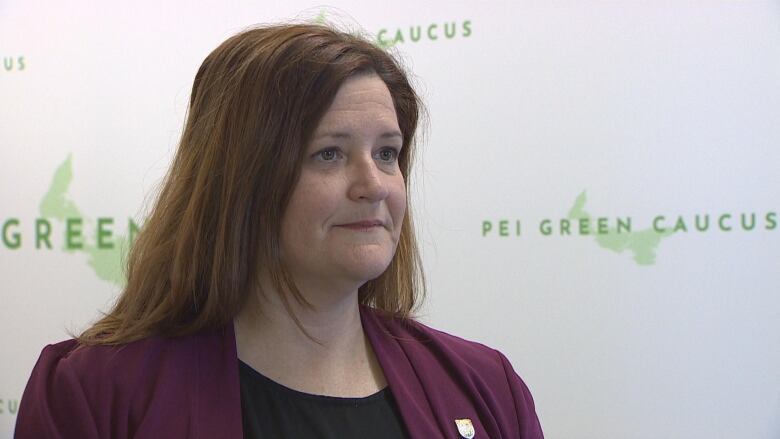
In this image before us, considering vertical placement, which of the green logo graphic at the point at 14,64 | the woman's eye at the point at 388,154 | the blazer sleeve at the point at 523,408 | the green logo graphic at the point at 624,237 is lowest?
the blazer sleeve at the point at 523,408

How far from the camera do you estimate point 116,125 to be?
9.12 feet

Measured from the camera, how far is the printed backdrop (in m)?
2.19

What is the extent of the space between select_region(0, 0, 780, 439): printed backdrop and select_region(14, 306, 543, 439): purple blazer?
0.89 metres

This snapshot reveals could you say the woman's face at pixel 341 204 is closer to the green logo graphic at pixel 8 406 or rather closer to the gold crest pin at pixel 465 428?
the gold crest pin at pixel 465 428

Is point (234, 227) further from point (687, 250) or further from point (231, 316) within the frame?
point (687, 250)

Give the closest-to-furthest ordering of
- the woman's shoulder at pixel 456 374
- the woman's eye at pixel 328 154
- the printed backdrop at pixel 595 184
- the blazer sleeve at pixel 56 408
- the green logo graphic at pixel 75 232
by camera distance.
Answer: the blazer sleeve at pixel 56 408, the woman's eye at pixel 328 154, the woman's shoulder at pixel 456 374, the printed backdrop at pixel 595 184, the green logo graphic at pixel 75 232

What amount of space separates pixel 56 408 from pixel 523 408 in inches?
30.4

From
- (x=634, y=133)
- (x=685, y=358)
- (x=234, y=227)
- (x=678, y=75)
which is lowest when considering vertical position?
(x=685, y=358)

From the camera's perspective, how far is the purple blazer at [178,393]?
4.02ft

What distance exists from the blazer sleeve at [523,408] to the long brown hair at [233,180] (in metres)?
0.45

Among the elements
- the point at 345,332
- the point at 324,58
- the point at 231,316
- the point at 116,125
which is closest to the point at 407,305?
the point at 345,332

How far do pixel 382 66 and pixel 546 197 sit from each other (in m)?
1.05

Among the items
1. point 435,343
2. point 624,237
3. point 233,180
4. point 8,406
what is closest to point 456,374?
point 435,343

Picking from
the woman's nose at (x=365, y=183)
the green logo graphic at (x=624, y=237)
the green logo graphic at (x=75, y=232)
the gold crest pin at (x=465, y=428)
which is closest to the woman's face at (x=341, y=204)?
the woman's nose at (x=365, y=183)
